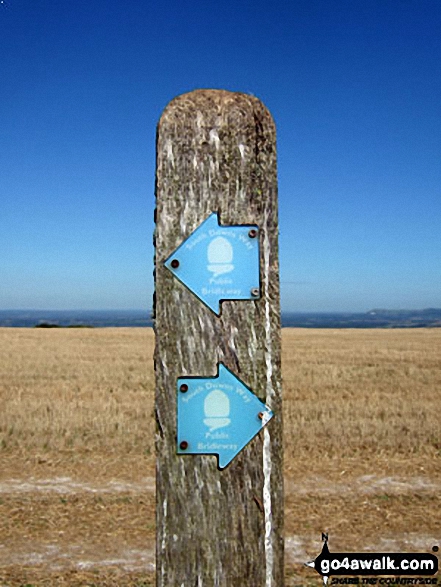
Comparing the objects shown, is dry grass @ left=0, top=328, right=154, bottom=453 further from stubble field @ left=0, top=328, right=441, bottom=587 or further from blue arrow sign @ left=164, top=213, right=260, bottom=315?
blue arrow sign @ left=164, top=213, right=260, bottom=315

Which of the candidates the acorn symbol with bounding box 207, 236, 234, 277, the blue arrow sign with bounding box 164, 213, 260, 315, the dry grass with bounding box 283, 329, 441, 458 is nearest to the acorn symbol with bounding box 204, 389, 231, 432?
the blue arrow sign with bounding box 164, 213, 260, 315

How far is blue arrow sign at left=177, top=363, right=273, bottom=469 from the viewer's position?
1.82 metres

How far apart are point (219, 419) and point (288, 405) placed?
11656mm

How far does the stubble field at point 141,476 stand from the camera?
5.66 m

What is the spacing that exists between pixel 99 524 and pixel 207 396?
526 centimetres

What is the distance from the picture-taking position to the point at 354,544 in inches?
231

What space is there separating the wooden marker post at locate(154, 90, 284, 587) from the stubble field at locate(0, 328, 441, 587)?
3.63m

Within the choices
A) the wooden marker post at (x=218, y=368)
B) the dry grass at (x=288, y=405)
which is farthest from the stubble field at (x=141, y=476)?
the wooden marker post at (x=218, y=368)

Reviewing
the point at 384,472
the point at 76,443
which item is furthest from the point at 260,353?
the point at 76,443

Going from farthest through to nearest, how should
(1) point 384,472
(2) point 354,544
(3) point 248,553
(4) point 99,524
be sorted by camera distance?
1. (1) point 384,472
2. (4) point 99,524
3. (2) point 354,544
4. (3) point 248,553

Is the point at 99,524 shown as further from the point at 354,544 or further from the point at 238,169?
the point at 238,169

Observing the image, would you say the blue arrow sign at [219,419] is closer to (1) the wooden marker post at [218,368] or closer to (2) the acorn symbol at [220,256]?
(1) the wooden marker post at [218,368]

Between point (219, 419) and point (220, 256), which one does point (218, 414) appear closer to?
point (219, 419)

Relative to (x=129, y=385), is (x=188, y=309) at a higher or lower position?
higher
